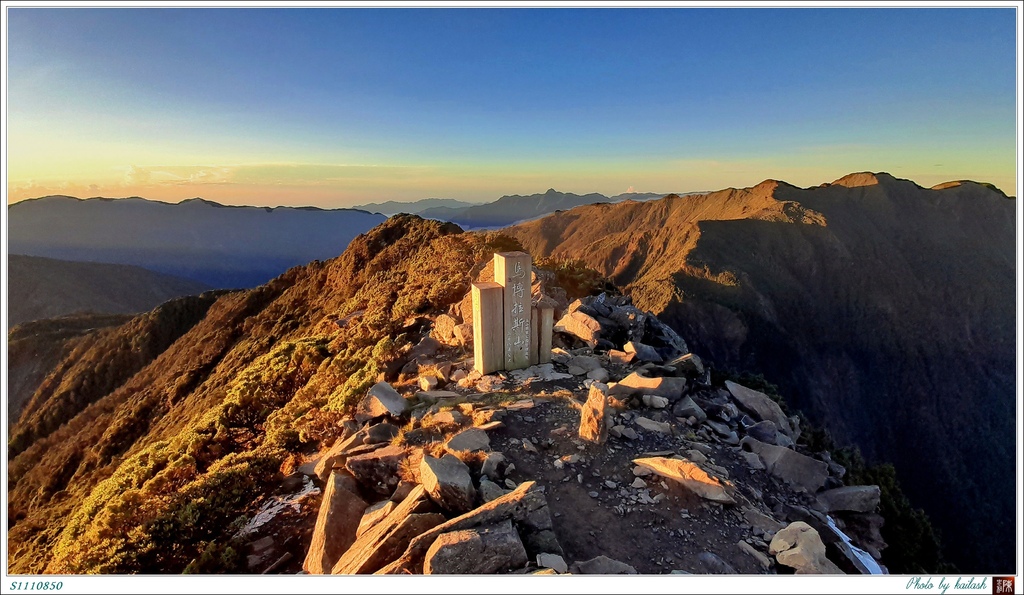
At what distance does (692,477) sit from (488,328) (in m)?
3.24

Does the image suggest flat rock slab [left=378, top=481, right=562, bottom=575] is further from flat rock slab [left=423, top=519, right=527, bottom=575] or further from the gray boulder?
the gray boulder

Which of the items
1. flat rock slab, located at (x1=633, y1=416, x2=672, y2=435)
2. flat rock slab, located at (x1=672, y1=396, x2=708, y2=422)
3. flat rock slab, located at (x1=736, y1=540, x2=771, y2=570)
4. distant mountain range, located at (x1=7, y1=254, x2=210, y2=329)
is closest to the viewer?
flat rock slab, located at (x1=736, y1=540, x2=771, y2=570)

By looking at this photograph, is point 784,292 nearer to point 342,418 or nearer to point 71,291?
point 342,418

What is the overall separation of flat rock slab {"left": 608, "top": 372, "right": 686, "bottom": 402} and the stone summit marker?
4.55 feet

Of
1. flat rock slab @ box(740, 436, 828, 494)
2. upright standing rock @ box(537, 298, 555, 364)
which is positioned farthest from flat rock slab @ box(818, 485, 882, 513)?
upright standing rock @ box(537, 298, 555, 364)

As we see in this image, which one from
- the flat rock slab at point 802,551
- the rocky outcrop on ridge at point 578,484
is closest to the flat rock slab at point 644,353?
the rocky outcrop on ridge at point 578,484

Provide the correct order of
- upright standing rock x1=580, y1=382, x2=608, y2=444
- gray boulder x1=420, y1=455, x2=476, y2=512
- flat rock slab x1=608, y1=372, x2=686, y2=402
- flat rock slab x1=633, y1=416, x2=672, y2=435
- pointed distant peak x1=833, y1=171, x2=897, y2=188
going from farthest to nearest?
1. pointed distant peak x1=833, y1=171, x2=897, y2=188
2. flat rock slab x1=608, y1=372, x2=686, y2=402
3. flat rock slab x1=633, y1=416, x2=672, y2=435
4. upright standing rock x1=580, y1=382, x2=608, y2=444
5. gray boulder x1=420, y1=455, x2=476, y2=512

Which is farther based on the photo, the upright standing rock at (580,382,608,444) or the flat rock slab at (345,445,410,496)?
the upright standing rock at (580,382,608,444)

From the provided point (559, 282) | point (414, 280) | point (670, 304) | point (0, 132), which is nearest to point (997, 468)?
point (670, 304)

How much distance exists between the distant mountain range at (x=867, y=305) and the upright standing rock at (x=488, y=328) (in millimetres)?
16209

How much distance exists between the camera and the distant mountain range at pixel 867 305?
27891 millimetres

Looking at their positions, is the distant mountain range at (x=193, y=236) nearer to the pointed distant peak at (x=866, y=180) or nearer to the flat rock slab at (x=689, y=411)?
the flat rock slab at (x=689, y=411)

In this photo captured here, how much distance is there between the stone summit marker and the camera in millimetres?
6465

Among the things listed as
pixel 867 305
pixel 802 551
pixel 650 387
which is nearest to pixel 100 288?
pixel 650 387
